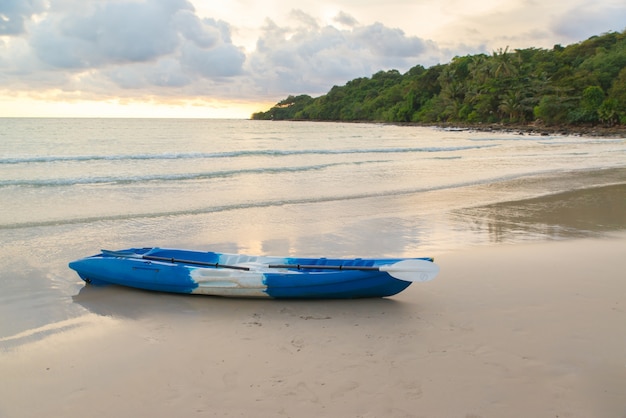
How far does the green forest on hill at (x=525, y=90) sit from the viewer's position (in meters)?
55.7

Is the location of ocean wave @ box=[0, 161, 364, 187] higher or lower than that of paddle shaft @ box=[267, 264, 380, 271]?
higher

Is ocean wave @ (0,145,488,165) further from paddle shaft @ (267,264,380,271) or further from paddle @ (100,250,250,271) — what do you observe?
paddle shaft @ (267,264,380,271)

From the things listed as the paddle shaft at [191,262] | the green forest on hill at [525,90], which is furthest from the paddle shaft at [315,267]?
the green forest on hill at [525,90]

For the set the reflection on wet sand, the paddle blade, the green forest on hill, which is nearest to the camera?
the paddle blade

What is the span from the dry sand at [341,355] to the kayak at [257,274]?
16 cm

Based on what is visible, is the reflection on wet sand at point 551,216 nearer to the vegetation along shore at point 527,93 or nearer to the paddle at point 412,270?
the paddle at point 412,270

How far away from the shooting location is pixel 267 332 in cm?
479

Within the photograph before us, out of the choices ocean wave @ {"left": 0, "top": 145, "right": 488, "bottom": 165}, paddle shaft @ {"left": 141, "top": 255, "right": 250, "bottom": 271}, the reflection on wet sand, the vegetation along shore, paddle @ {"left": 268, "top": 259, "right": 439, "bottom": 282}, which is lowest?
the reflection on wet sand

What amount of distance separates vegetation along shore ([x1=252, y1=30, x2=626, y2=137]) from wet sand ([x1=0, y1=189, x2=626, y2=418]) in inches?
1895

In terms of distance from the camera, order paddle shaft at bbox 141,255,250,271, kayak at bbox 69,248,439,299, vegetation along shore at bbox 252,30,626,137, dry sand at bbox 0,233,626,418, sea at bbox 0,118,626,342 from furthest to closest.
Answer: vegetation along shore at bbox 252,30,626,137 → sea at bbox 0,118,626,342 → paddle shaft at bbox 141,255,250,271 → kayak at bbox 69,248,439,299 → dry sand at bbox 0,233,626,418

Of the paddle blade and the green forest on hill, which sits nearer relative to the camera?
the paddle blade

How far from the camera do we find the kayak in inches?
211

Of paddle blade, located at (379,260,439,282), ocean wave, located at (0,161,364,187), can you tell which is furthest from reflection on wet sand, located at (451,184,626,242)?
ocean wave, located at (0,161,364,187)

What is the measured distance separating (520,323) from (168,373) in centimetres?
332
